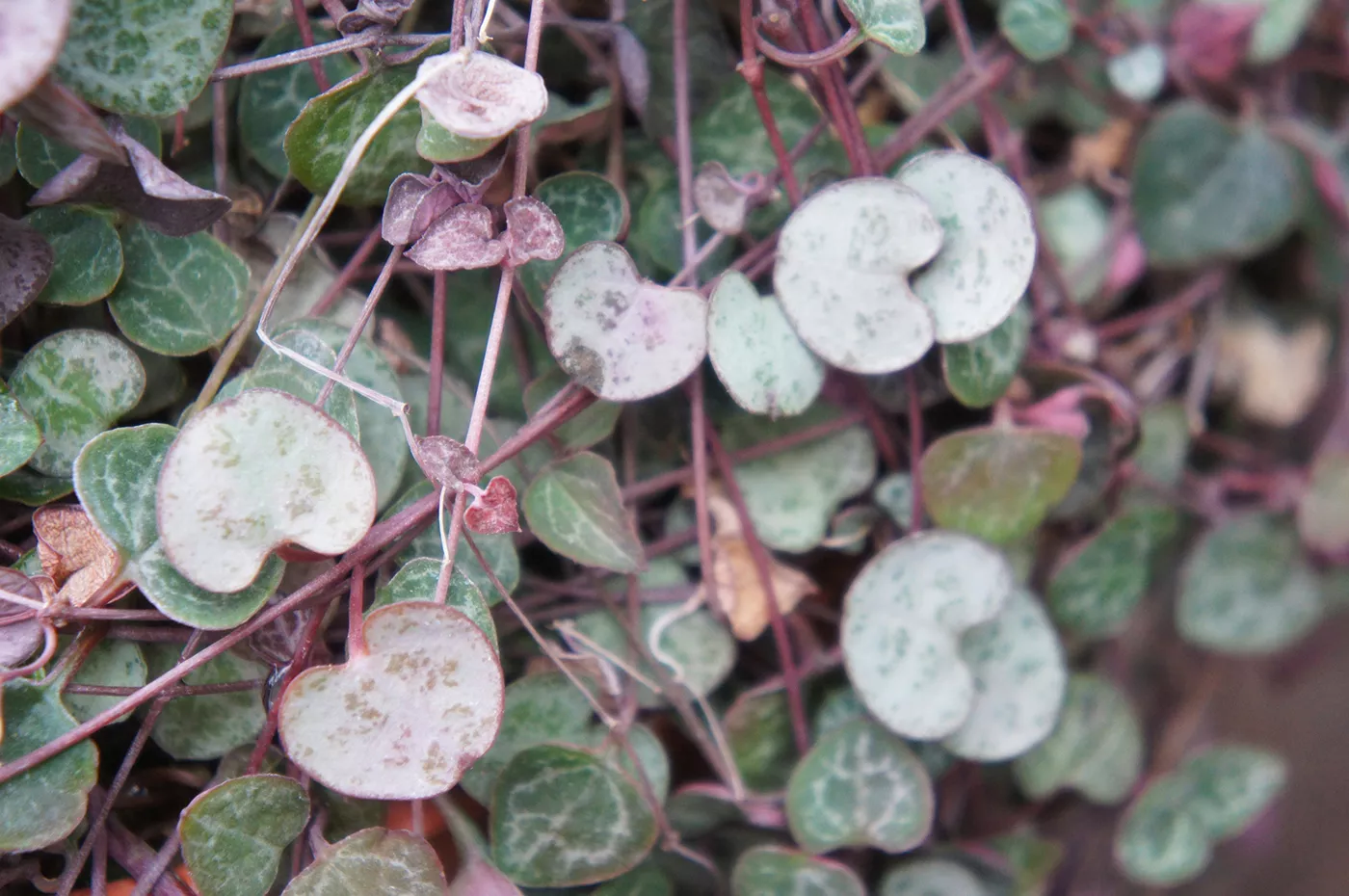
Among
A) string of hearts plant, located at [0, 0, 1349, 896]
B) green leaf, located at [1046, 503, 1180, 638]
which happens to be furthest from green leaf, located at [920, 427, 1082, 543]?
green leaf, located at [1046, 503, 1180, 638]

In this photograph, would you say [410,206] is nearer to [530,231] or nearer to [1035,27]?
[530,231]

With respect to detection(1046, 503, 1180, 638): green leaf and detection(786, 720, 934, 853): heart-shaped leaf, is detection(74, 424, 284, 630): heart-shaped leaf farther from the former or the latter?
detection(1046, 503, 1180, 638): green leaf

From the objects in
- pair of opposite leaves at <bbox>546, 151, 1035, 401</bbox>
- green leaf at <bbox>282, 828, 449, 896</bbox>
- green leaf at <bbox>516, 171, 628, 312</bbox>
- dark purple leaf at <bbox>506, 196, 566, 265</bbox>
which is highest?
dark purple leaf at <bbox>506, 196, 566, 265</bbox>

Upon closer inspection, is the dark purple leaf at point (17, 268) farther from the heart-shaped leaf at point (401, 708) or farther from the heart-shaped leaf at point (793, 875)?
the heart-shaped leaf at point (793, 875)

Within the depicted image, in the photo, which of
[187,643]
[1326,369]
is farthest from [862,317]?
[1326,369]

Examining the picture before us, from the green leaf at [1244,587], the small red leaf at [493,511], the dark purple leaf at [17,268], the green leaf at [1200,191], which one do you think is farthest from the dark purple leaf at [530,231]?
the green leaf at [1244,587]

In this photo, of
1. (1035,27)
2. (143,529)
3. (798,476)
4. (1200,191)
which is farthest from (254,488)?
(1200,191)
